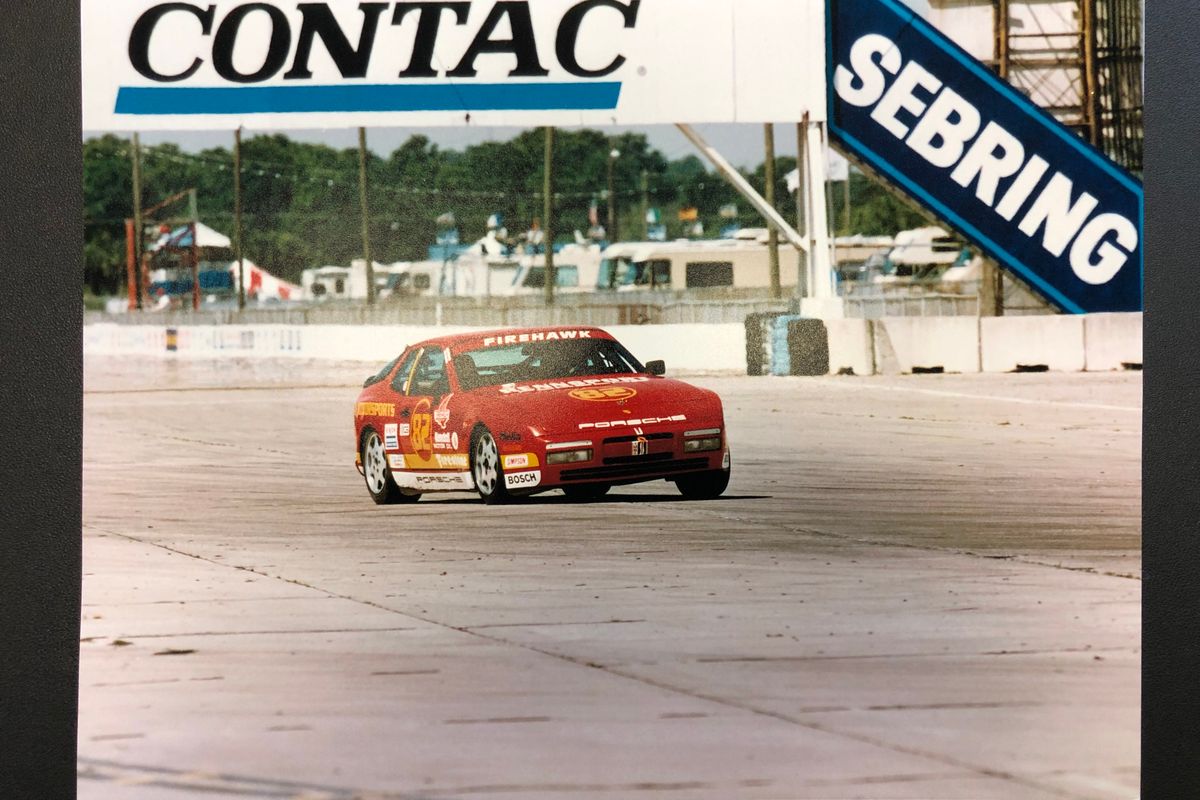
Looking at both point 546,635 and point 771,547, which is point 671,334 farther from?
point 546,635

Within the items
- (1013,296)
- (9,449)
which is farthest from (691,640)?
(1013,296)

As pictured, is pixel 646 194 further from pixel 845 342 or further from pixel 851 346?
pixel 845 342

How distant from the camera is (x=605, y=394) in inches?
385

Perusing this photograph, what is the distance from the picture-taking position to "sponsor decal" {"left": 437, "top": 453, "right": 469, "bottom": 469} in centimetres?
1000

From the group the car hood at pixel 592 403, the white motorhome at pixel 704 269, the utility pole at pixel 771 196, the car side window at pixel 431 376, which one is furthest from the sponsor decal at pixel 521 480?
the white motorhome at pixel 704 269

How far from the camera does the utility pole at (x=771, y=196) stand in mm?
11560

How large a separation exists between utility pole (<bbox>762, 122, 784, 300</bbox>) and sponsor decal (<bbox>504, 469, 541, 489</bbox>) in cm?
278

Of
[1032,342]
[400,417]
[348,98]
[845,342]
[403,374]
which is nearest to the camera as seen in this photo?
[348,98]

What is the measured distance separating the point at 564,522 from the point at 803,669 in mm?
2228

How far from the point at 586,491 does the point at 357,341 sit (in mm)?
3444

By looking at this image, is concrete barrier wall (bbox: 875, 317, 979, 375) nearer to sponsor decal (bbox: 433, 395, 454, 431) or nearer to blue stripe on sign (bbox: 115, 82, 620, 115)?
sponsor decal (bbox: 433, 395, 454, 431)

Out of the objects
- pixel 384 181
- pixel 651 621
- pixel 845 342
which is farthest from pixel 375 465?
pixel 845 342

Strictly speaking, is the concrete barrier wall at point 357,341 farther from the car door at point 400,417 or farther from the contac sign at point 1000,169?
the contac sign at point 1000,169

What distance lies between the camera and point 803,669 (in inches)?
298
